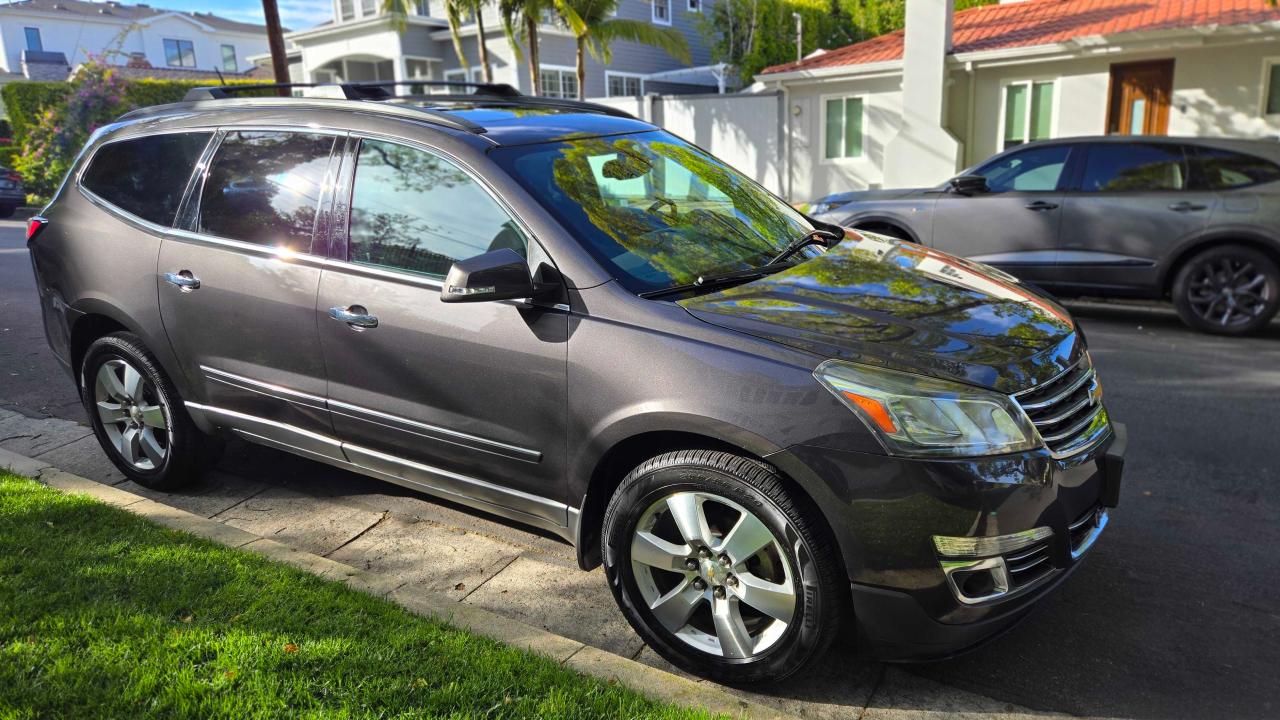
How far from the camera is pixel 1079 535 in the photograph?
3059 mm

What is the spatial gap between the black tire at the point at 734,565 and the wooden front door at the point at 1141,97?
1478 centimetres

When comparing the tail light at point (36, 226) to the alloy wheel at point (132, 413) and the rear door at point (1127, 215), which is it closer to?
the alloy wheel at point (132, 413)

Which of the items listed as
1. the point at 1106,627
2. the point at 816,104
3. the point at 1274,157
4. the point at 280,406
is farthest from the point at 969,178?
the point at 816,104

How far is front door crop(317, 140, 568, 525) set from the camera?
132 inches

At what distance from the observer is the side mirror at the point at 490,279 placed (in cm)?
314

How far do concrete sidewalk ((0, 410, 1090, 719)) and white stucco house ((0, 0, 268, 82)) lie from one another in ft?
140

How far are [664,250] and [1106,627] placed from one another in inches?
83.8

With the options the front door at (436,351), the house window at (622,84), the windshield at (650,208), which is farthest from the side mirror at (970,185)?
the house window at (622,84)

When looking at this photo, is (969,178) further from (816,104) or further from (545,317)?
(816,104)

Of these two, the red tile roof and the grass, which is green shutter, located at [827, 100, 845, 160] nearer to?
the red tile roof

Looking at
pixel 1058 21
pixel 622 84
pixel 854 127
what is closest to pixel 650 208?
pixel 1058 21

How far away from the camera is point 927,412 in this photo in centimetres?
276

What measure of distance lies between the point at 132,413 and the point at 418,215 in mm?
2129

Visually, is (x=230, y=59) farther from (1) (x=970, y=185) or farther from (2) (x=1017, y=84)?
(1) (x=970, y=185)
